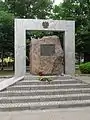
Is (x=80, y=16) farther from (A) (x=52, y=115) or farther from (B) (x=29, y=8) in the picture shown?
(A) (x=52, y=115)

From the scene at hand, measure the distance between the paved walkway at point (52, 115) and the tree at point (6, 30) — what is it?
2148 cm

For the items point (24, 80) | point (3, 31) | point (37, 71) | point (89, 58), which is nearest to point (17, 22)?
point (37, 71)

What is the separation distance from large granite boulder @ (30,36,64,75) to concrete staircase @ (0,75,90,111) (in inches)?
123

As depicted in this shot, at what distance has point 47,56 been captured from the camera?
54.7ft

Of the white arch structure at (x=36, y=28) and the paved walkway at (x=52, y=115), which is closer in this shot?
the paved walkway at (x=52, y=115)

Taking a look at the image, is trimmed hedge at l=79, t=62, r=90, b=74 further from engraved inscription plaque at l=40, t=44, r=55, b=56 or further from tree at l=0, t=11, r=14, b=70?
tree at l=0, t=11, r=14, b=70

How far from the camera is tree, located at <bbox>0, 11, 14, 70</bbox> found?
1182 inches

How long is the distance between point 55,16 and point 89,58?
5.48 m

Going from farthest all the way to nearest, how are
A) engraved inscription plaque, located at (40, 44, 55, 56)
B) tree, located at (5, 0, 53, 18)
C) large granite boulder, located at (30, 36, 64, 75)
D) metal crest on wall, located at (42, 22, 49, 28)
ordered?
1. tree, located at (5, 0, 53, 18)
2. metal crest on wall, located at (42, 22, 49, 28)
3. engraved inscription plaque, located at (40, 44, 55, 56)
4. large granite boulder, located at (30, 36, 64, 75)

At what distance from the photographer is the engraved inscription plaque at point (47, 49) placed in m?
16.8

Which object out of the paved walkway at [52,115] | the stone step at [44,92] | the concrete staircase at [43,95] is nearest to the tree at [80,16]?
the concrete staircase at [43,95]

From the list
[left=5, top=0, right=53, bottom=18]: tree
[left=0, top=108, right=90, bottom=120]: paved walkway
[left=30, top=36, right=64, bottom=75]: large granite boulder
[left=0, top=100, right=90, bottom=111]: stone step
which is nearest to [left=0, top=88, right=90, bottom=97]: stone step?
[left=0, top=100, right=90, bottom=111]: stone step

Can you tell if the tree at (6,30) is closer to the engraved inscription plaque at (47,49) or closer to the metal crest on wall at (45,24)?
the metal crest on wall at (45,24)

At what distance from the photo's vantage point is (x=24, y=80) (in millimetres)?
13500
